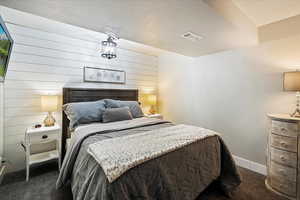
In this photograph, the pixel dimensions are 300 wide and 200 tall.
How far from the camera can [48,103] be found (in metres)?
2.26

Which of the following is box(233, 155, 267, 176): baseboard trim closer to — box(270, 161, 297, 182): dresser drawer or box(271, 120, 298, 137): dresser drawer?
box(270, 161, 297, 182): dresser drawer

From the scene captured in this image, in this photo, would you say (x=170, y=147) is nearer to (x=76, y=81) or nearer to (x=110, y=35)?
(x=110, y=35)

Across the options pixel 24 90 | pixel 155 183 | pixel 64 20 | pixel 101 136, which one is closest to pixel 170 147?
pixel 155 183

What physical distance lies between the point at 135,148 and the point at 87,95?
6.68 ft

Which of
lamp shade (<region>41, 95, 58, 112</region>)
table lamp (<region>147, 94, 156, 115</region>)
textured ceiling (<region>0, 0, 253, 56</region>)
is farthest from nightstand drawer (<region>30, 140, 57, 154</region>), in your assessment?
table lamp (<region>147, 94, 156, 115</region>)

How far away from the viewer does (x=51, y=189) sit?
1.82 metres

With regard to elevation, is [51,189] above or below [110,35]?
below

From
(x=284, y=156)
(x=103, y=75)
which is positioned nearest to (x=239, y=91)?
(x=284, y=156)

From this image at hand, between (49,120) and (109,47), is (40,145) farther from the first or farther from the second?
(109,47)

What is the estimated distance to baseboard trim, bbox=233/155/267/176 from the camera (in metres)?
2.24

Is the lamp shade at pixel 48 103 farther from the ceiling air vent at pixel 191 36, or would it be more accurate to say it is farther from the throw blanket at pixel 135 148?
the ceiling air vent at pixel 191 36

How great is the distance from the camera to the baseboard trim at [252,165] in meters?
2.24

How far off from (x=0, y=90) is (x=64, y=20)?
145 centimetres

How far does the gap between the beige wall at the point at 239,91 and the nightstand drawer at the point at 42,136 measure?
264cm
